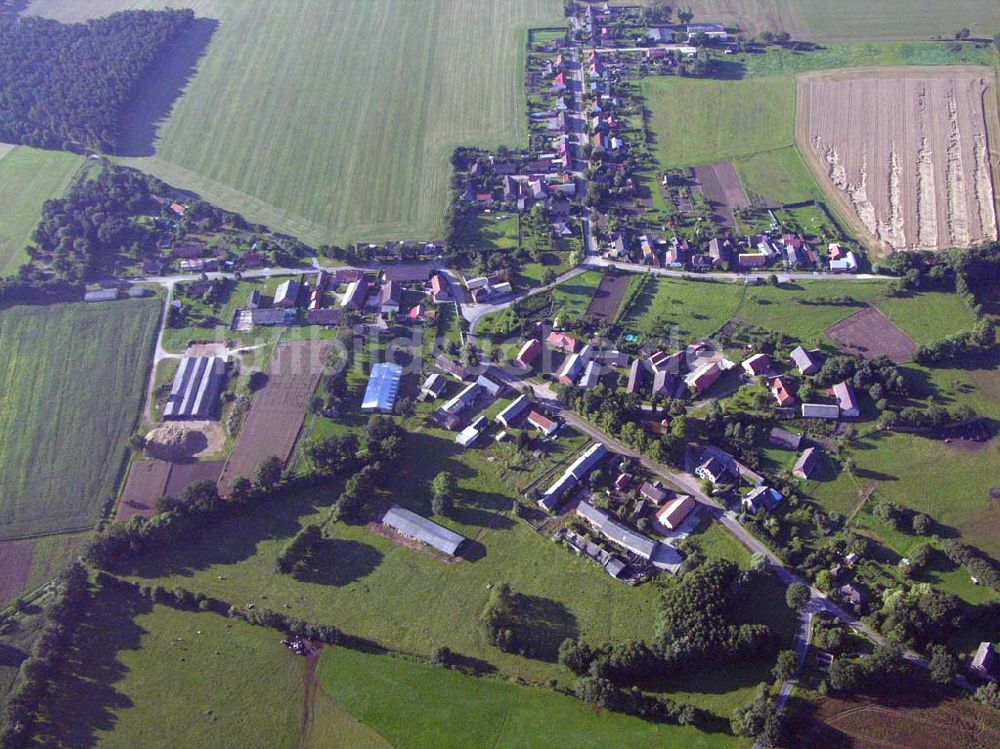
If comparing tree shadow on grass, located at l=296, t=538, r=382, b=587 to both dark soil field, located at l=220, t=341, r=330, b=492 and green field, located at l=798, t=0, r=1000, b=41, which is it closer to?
dark soil field, located at l=220, t=341, r=330, b=492

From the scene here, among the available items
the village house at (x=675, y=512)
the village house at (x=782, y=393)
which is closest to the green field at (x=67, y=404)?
the village house at (x=675, y=512)

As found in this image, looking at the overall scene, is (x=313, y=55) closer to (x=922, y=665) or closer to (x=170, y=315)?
Result: (x=170, y=315)

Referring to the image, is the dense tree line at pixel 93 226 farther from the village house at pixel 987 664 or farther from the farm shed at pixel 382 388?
the village house at pixel 987 664

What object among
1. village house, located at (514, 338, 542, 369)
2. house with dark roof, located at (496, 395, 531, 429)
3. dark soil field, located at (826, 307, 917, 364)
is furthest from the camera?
village house, located at (514, 338, 542, 369)

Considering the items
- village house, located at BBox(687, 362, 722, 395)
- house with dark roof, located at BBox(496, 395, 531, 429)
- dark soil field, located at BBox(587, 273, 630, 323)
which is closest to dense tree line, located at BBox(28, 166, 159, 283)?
house with dark roof, located at BBox(496, 395, 531, 429)

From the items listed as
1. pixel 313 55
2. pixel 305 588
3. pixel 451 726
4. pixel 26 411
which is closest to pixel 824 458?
pixel 451 726
